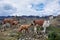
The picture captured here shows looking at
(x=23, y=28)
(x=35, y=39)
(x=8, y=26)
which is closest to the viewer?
(x=35, y=39)

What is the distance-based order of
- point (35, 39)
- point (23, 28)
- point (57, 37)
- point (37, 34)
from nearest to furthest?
point (57, 37)
point (35, 39)
point (37, 34)
point (23, 28)

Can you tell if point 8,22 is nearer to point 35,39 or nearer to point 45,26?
point 45,26

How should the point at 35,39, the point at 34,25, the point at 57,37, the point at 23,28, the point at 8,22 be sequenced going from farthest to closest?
1. the point at 8,22
2. the point at 34,25
3. the point at 23,28
4. the point at 35,39
5. the point at 57,37

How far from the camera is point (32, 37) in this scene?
43.8 ft

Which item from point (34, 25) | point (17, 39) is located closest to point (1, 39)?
point (17, 39)

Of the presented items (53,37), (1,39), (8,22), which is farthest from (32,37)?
(8,22)

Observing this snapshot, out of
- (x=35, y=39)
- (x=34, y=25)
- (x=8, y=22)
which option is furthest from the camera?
(x=8, y=22)

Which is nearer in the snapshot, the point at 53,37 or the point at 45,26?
the point at 53,37

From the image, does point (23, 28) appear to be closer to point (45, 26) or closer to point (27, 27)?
point (27, 27)

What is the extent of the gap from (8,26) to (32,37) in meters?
7.25

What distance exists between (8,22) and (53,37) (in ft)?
40.5

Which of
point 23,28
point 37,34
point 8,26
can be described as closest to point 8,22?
point 8,26

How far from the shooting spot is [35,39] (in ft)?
42.2

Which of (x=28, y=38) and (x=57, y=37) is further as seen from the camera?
(x=28, y=38)
